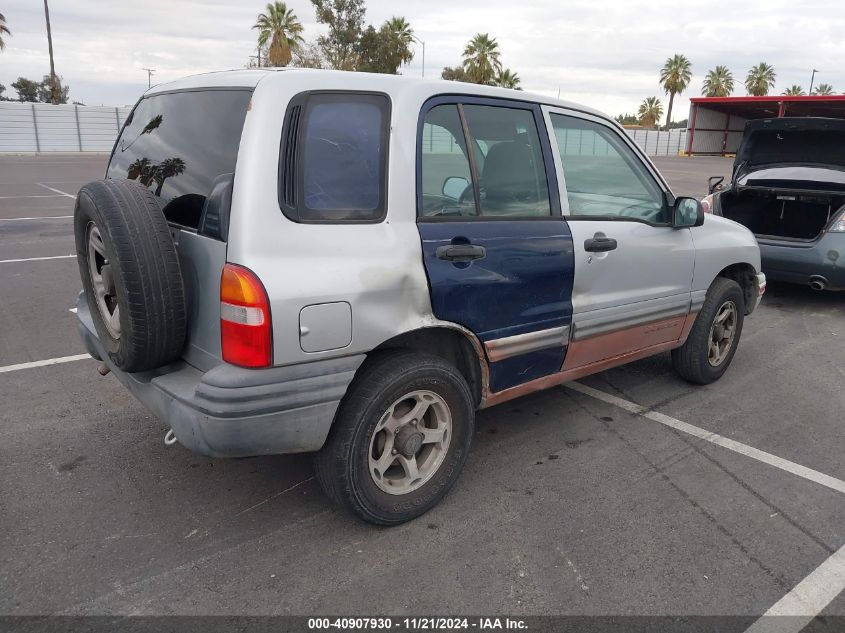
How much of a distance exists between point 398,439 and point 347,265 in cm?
83

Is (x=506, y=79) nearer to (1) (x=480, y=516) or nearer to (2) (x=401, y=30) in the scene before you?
(2) (x=401, y=30)

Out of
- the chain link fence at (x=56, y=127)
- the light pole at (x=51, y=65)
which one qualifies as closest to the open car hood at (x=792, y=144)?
the chain link fence at (x=56, y=127)

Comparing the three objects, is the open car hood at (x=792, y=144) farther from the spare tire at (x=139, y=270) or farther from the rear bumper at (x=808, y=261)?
the spare tire at (x=139, y=270)

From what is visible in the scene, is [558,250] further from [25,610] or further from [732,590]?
[25,610]

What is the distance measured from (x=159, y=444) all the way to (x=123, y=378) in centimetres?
73

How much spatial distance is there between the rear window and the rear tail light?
16.2 inches

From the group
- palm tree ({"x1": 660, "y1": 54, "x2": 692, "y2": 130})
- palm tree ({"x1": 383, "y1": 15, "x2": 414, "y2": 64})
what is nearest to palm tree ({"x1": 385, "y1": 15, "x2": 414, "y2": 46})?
palm tree ({"x1": 383, "y1": 15, "x2": 414, "y2": 64})

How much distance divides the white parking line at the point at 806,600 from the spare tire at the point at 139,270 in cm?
238

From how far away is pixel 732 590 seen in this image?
8.38ft

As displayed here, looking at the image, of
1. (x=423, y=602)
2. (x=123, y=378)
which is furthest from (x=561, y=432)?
(x=123, y=378)

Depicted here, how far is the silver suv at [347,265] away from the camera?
8.03 ft

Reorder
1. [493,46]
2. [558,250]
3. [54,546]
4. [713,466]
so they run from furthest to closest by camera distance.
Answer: [493,46] < [713,466] < [558,250] < [54,546]

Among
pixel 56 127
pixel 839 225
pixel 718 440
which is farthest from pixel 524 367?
pixel 56 127

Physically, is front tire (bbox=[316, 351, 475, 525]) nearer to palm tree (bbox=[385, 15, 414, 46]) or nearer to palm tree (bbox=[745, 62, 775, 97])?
palm tree (bbox=[385, 15, 414, 46])
